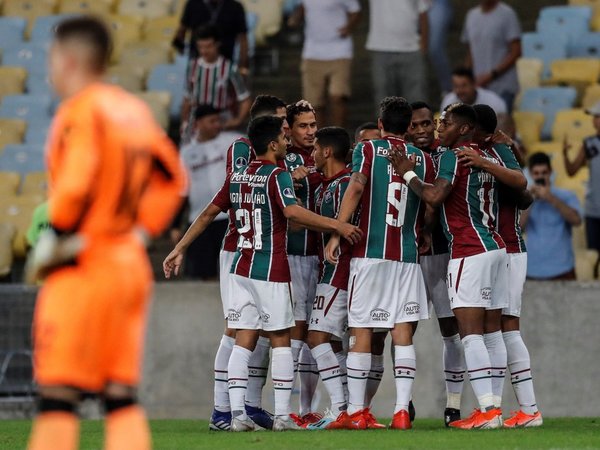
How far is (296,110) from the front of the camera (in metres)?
10.4

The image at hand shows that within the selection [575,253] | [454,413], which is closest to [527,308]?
[575,253]

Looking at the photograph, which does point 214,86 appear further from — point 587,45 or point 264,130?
point 264,130

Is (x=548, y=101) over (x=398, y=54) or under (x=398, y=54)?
under

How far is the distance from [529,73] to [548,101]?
731 mm

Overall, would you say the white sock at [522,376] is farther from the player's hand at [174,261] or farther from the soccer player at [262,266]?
the player's hand at [174,261]

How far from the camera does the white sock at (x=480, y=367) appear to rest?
952cm

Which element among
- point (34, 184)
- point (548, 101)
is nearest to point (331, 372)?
point (34, 184)

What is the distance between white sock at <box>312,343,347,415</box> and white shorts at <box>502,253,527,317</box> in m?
1.24

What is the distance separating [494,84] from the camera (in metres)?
15.7

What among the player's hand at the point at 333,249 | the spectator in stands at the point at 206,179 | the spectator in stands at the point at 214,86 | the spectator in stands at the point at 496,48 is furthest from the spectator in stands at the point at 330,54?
the player's hand at the point at 333,249

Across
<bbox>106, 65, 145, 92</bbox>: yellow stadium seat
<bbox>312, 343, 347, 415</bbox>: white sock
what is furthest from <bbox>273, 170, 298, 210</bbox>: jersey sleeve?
<bbox>106, 65, 145, 92</bbox>: yellow stadium seat

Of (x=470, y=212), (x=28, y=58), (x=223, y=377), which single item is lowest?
(x=223, y=377)

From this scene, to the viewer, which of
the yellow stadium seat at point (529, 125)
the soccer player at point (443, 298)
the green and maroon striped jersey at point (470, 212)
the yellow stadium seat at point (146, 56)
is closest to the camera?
the green and maroon striped jersey at point (470, 212)

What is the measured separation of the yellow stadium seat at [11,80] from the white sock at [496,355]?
10.0 meters
